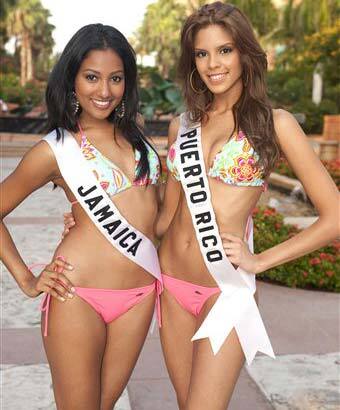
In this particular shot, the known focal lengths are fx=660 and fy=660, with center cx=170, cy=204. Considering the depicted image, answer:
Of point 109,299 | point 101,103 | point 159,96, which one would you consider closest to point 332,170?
point 159,96

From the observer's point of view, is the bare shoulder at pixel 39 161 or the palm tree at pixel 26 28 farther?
the palm tree at pixel 26 28

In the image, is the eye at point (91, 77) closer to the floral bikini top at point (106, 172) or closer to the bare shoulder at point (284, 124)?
the floral bikini top at point (106, 172)

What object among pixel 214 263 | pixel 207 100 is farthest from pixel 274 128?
pixel 214 263

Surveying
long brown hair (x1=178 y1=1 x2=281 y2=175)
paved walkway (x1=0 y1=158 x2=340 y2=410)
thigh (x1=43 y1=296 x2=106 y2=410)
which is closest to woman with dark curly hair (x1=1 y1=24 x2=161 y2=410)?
thigh (x1=43 y1=296 x2=106 y2=410)

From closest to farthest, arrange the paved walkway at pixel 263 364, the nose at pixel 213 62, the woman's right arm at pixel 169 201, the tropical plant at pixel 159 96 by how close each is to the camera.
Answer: the nose at pixel 213 62, the woman's right arm at pixel 169 201, the paved walkway at pixel 263 364, the tropical plant at pixel 159 96

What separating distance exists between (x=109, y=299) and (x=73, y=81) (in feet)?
2.79

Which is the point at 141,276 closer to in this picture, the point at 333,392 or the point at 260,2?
the point at 333,392

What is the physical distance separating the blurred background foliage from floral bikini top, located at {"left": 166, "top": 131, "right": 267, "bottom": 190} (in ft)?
1.77

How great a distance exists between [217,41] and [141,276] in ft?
3.03

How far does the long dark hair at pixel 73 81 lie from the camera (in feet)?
8.14

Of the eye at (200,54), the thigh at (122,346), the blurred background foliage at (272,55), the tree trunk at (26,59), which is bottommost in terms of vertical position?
the tree trunk at (26,59)

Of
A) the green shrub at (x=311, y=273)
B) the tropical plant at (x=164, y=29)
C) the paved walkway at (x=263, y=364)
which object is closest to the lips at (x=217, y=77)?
the paved walkway at (x=263, y=364)

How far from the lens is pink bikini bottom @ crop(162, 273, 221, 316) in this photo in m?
2.49

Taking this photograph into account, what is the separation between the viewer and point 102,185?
Result: 2.50 metres
